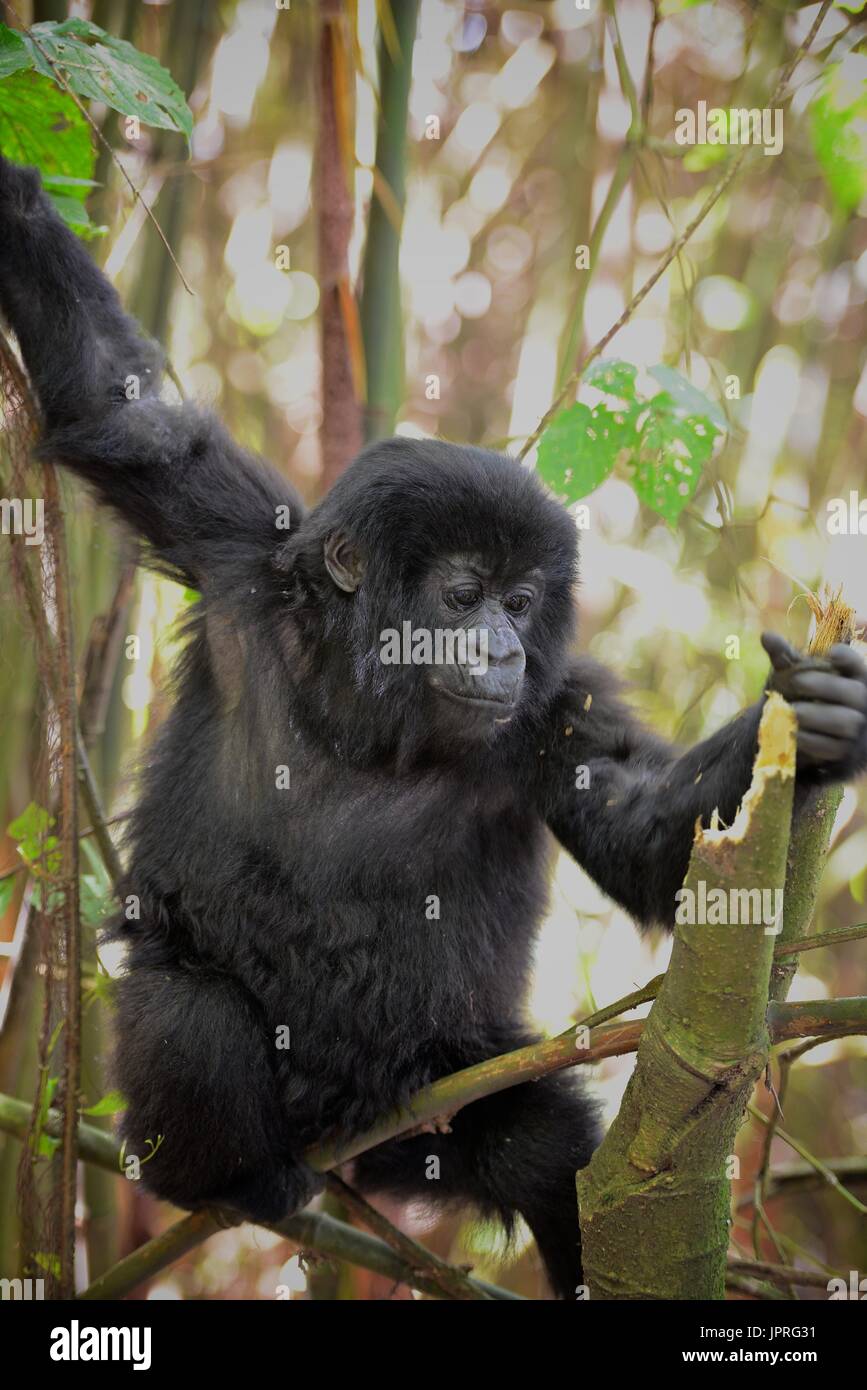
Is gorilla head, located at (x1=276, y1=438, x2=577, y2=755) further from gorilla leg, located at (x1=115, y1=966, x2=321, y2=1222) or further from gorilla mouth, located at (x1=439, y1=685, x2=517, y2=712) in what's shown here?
gorilla leg, located at (x1=115, y1=966, x2=321, y2=1222)

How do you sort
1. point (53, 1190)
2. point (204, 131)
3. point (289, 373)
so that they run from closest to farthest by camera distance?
1. point (53, 1190)
2. point (204, 131)
3. point (289, 373)

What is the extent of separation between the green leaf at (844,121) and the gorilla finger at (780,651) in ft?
8.52

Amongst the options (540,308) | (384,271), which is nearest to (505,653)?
(384,271)

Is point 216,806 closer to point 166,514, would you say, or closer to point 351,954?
point 351,954

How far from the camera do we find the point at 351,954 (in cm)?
361

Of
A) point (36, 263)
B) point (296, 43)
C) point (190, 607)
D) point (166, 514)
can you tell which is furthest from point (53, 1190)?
point (296, 43)

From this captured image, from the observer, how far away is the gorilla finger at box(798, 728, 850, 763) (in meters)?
2.72

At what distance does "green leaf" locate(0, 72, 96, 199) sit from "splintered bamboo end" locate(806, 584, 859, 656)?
2.23 metres

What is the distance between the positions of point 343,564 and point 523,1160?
70.2 inches

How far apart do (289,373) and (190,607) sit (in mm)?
4020

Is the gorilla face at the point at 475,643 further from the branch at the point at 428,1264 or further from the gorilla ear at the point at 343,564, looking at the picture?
the branch at the point at 428,1264

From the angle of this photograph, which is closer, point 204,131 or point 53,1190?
point 53,1190

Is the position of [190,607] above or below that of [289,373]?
below

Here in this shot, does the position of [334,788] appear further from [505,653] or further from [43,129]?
[43,129]
